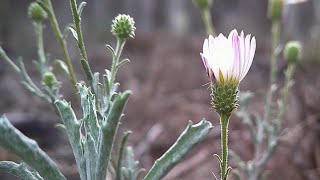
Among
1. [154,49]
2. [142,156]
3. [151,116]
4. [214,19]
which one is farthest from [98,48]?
[142,156]

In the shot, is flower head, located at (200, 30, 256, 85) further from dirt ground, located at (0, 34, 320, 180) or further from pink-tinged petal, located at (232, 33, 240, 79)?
dirt ground, located at (0, 34, 320, 180)

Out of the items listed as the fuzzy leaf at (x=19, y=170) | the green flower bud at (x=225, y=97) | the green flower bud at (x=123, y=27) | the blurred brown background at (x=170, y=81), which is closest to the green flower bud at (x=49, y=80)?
the green flower bud at (x=123, y=27)

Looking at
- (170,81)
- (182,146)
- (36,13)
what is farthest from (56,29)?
(170,81)

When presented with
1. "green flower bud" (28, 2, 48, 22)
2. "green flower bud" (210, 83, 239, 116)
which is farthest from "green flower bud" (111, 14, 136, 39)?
"green flower bud" (28, 2, 48, 22)

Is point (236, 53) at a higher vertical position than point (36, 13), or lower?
lower

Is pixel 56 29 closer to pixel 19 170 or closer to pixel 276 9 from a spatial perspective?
pixel 19 170

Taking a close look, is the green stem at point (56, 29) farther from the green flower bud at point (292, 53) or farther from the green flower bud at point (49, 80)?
the green flower bud at point (292, 53)
